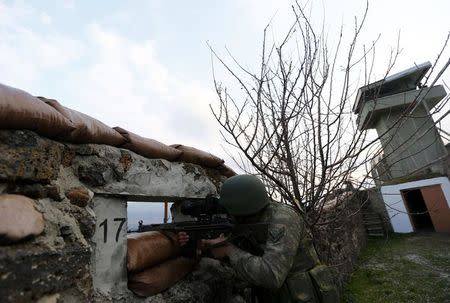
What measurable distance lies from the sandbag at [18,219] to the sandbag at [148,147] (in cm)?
72

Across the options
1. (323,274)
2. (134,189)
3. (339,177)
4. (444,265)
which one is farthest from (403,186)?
(134,189)

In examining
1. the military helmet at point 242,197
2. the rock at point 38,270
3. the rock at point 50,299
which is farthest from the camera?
the military helmet at point 242,197

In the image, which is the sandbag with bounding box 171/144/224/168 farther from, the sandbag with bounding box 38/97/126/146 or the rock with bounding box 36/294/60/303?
the rock with bounding box 36/294/60/303

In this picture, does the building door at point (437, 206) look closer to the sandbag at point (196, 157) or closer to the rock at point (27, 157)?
the sandbag at point (196, 157)

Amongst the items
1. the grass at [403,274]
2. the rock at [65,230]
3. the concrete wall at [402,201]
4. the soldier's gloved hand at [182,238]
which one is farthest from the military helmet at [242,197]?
the concrete wall at [402,201]

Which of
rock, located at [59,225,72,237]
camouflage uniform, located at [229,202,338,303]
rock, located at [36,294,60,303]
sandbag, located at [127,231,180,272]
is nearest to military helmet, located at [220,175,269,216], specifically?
camouflage uniform, located at [229,202,338,303]

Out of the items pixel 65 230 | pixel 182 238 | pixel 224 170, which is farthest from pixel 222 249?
pixel 65 230

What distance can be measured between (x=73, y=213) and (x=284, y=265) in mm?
1227

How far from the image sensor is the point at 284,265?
182 centimetres

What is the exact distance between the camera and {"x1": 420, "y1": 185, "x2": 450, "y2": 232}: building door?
11945mm

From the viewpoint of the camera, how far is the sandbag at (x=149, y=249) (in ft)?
5.54

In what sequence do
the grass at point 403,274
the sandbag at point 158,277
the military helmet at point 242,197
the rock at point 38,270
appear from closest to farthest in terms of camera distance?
the rock at point 38,270, the sandbag at point 158,277, the military helmet at point 242,197, the grass at point 403,274

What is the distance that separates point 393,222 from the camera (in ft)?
43.1

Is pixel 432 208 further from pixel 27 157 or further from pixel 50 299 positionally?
pixel 27 157
